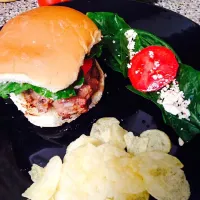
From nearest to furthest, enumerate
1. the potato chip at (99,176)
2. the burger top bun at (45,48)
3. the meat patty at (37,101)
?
the potato chip at (99,176) → the burger top bun at (45,48) → the meat patty at (37,101)

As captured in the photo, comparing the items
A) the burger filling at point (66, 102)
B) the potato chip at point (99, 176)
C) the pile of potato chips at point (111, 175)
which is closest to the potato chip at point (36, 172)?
the pile of potato chips at point (111, 175)

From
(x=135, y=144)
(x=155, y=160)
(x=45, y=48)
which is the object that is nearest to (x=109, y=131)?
(x=135, y=144)

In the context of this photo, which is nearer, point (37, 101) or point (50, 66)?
point (50, 66)

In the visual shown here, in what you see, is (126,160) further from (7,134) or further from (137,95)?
(7,134)

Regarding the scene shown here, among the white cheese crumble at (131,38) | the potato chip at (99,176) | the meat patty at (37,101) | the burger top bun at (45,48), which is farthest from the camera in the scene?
the white cheese crumble at (131,38)

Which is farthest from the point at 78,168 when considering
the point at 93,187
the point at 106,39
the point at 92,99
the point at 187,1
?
the point at 187,1

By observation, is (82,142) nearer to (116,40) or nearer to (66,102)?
(66,102)

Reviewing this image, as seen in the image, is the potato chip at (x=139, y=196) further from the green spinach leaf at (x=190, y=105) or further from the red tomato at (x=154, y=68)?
the red tomato at (x=154, y=68)
